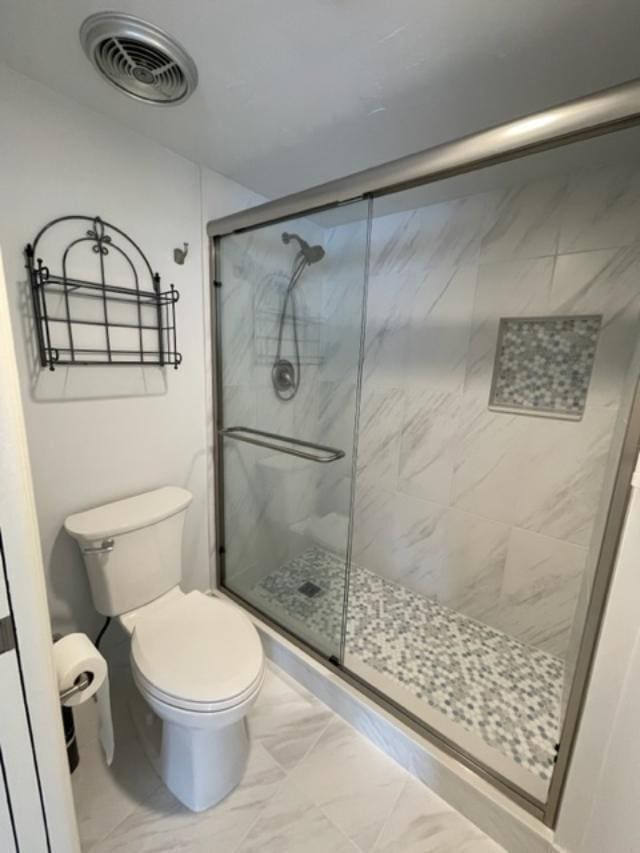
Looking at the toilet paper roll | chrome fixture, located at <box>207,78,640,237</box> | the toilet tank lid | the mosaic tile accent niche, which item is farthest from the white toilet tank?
the mosaic tile accent niche

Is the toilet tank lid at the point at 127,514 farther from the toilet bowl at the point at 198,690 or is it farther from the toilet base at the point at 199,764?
the toilet base at the point at 199,764

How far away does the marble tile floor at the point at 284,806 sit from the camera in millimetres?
1025

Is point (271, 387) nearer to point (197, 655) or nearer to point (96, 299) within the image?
point (96, 299)

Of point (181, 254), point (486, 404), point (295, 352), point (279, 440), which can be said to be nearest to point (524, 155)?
point (486, 404)

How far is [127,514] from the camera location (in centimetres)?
131

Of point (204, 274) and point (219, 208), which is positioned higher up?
point (219, 208)

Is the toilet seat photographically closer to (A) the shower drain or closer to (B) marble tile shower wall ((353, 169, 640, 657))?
(A) the shower drain

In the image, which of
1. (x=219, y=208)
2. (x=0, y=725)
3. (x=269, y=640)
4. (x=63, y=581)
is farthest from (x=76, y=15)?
(x=269, y=640)

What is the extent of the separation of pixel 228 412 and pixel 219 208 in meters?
0.92

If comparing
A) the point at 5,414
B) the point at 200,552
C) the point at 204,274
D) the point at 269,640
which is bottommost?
the point at 269,640

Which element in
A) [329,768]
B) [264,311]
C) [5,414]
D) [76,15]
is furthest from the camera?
[264,311]

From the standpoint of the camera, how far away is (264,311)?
174cm

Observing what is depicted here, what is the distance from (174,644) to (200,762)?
34cm

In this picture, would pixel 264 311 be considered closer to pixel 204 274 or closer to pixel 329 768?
pixel 204 274
